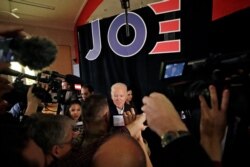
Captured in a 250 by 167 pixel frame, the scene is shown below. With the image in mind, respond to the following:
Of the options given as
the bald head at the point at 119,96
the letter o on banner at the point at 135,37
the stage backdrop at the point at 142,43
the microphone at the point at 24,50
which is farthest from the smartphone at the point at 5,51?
the letter o on banner at the point at 135,37

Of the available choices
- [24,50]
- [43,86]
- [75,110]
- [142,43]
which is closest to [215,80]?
[24,50]

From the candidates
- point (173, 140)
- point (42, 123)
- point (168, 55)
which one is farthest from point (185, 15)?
point (173, 140)

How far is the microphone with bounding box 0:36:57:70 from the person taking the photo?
78cm

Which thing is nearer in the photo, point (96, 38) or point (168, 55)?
point (168, 55)

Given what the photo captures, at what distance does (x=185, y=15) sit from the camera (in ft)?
9.07

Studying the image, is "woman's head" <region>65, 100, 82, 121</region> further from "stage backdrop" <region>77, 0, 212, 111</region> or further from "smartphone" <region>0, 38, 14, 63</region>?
"smartphone" <region>0, 38, 14, 63</region>

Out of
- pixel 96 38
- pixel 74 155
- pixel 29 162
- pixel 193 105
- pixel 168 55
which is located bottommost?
pixel 74 155

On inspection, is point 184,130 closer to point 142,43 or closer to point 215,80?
point 215,80

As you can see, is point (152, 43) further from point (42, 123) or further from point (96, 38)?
point (42, 123)

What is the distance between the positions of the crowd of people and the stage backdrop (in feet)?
3.32

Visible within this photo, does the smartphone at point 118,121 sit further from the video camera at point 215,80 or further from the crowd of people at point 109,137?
the video camera at point 215,80

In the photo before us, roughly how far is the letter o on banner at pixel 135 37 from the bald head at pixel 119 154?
2383 mm

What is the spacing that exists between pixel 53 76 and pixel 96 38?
2675mm

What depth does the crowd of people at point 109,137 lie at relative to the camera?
581mm
